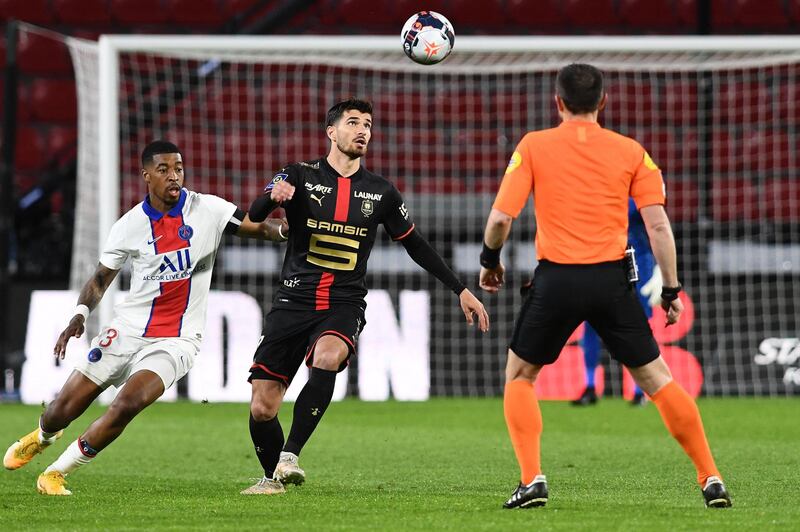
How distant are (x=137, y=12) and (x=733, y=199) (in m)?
7.59

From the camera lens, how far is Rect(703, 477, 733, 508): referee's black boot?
5.12 metres

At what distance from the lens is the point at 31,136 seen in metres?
15.8

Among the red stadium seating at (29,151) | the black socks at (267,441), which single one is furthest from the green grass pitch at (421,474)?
the red stadium seating at (29,151)

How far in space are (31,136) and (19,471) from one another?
925cm

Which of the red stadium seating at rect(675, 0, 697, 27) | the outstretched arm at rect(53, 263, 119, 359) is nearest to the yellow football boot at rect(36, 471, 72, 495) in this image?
the outstretched arm at rect(53, 263, 119, 359)

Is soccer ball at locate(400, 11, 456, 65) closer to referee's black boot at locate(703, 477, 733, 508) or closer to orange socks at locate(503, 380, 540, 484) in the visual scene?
orange socks at locate(503, 380, 540, 484)

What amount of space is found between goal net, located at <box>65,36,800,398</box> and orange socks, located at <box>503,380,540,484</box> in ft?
23.3

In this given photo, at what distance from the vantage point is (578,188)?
17.0 feet

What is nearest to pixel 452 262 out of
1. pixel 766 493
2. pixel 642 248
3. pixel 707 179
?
pixel 642 248

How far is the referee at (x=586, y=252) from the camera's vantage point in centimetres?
515

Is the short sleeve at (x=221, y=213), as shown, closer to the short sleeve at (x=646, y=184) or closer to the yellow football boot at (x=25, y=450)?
the yellow football boot at (x=25, y=450)

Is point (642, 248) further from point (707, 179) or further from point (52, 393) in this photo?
point (52, 393)

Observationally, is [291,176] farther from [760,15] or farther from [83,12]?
[760,15]

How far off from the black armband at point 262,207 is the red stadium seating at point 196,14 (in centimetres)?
1060
